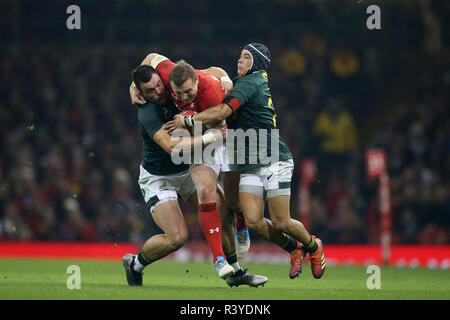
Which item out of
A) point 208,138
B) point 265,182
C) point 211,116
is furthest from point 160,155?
point 265,182

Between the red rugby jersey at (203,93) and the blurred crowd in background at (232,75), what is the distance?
946 cm

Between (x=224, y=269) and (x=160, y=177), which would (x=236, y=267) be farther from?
(x=160, y=177)

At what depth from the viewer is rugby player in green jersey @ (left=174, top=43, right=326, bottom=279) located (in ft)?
32.2

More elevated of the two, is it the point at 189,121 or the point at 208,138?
the point at 189,121

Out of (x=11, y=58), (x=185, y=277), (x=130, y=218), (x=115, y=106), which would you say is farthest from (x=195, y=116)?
(x=11, y=58)

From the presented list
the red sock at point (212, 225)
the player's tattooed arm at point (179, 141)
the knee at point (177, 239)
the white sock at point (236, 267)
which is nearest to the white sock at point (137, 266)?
the knee at point (177, 239)

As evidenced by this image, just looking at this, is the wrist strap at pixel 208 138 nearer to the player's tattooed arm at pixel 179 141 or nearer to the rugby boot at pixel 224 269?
the player's tattooed arm at pixel 179 141

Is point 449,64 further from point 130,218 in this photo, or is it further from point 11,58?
point 11,58

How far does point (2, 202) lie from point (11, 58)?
4953 mm

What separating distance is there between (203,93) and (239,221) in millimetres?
1796

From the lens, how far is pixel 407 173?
64.8ft

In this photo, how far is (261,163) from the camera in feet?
32.7

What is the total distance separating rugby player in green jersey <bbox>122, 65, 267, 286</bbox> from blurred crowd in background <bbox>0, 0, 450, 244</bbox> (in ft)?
29.4

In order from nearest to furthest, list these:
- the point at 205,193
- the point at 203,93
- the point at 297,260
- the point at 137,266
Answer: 1. the point at 205,193
2. the point at 203,93
3. the point at 137,266
4. the point at 297,260
